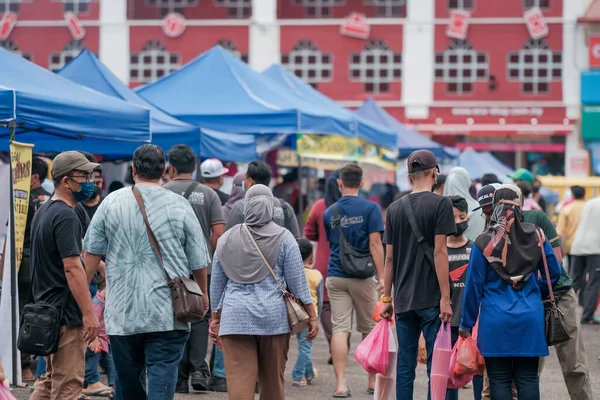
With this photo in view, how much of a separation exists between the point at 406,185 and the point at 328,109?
1390 cm

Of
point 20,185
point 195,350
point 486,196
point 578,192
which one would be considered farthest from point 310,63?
point 486,196

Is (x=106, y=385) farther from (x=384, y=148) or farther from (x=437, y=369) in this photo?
(x=384, y=148)

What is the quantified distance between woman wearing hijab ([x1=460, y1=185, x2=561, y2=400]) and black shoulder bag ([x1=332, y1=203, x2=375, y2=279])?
9.16 ft

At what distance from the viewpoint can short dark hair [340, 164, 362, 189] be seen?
955cm

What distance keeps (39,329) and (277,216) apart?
3055 millimetres

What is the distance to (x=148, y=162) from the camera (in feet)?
21.1

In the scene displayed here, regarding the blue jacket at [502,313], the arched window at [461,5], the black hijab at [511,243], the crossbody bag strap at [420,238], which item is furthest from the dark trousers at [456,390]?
the arched window at [461,5]

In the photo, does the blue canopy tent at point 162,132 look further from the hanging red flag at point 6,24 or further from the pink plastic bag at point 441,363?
the hanging red flag at point 6,24

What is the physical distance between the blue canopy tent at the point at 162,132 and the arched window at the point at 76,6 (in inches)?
1229

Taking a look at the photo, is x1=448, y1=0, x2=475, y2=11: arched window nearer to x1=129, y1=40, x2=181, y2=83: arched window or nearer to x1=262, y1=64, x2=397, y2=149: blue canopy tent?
x1=129, y1=40, x2=181, y2=83: arched window

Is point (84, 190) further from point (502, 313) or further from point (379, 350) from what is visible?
point (502, 313)

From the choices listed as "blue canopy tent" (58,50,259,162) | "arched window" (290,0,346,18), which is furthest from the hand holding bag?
"arched window" (290,0,346,18)

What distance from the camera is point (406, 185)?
3142 cm

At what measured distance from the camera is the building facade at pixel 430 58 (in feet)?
142
